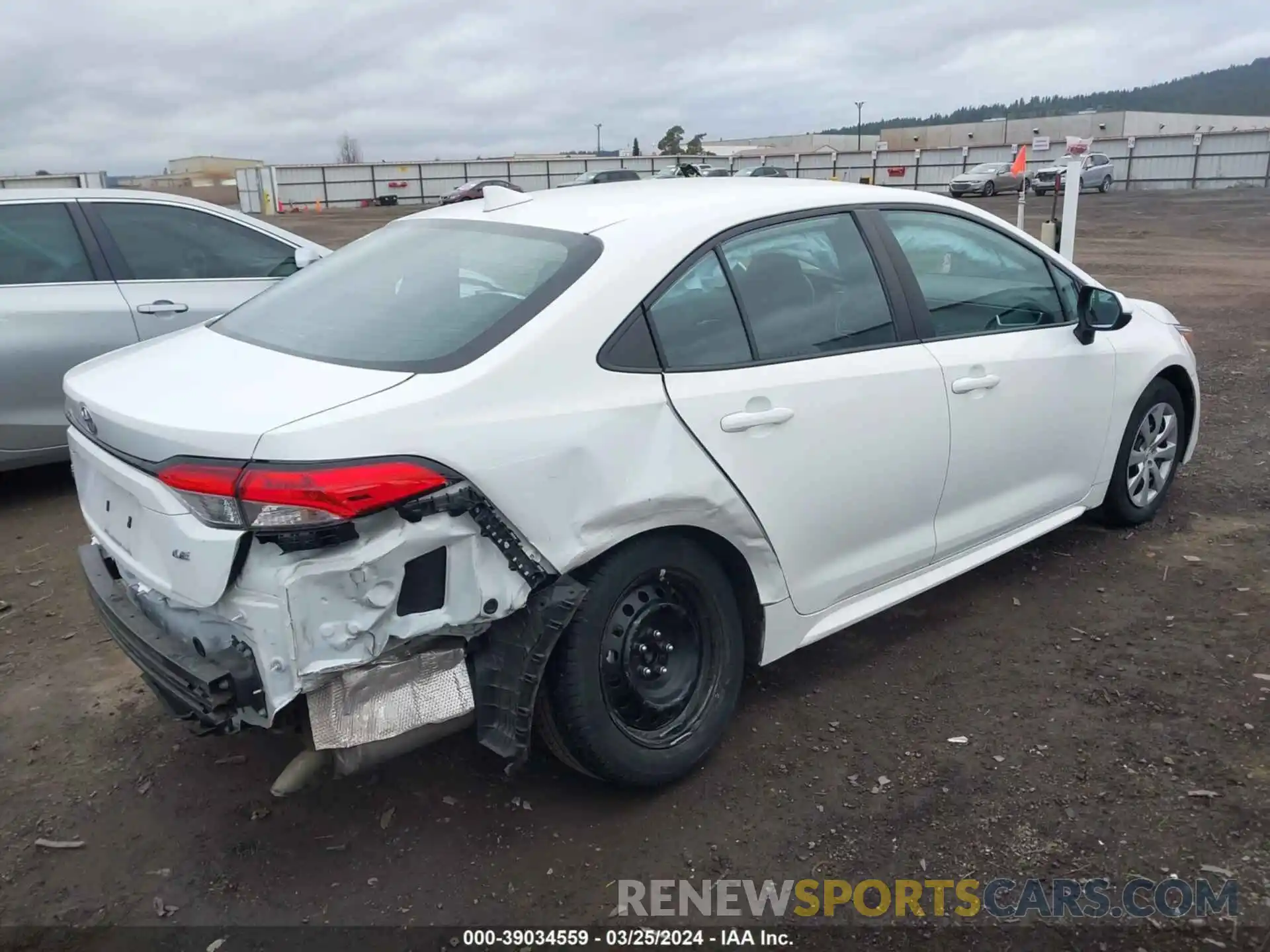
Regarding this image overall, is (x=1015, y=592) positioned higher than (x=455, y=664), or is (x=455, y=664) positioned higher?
(x=455, y=664)

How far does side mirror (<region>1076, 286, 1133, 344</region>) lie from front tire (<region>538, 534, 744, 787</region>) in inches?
83.0

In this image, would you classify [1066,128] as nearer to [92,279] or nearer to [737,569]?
Answer: [92,279]

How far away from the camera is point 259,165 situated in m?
53.2

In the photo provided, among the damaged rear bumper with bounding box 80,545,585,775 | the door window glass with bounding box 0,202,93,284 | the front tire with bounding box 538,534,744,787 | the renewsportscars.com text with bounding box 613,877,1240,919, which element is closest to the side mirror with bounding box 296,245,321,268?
the door window glass with bounding box 0,202,93,284

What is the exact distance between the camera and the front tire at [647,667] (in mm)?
2693

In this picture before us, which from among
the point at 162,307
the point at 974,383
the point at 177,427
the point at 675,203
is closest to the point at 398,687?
the point at 177,427

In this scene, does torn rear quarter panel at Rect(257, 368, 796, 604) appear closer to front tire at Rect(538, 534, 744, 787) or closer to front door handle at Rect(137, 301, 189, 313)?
front tire at Rect(538, 534, 744, 787)

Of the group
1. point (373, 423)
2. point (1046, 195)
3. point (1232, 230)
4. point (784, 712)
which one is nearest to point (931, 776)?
point (784, 712)

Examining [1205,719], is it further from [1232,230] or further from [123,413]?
[1232,230]

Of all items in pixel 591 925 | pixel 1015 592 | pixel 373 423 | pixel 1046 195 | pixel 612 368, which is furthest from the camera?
pixel 1046 195

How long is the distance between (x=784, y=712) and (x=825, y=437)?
A: 0.98 metres

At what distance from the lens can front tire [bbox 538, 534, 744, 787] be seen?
2.69 metres

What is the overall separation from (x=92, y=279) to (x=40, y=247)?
1.02 feet

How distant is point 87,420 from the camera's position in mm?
2881
